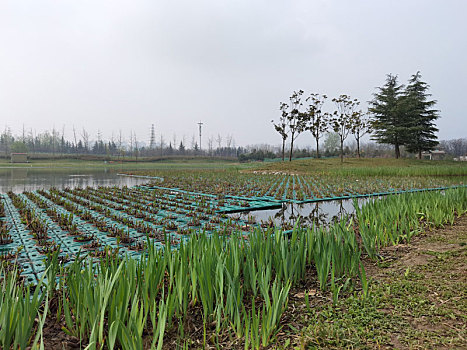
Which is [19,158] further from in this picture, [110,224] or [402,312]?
[402,312]

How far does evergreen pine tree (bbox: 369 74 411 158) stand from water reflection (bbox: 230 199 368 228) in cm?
2762

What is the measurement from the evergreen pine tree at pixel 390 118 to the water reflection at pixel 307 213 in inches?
1088

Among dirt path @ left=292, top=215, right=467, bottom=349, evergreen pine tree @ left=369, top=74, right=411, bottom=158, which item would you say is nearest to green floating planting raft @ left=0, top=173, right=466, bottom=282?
dirt path @ left=292, top=215, right=467, bottom=349

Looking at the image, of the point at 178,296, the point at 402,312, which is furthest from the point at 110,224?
the point at 402,312

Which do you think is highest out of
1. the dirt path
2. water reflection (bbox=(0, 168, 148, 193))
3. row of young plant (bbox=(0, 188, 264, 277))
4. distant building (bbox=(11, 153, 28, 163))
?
distant building (bbox=(11, 153, 28, 163))

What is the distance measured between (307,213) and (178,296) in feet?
16.4

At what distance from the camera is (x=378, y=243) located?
318cm

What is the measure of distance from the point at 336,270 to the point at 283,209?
4.49m

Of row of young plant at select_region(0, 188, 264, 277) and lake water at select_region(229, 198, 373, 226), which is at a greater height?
row of young plant at select_region(0, 188, 264, 277)

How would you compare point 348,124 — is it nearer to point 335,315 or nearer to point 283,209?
point 283,209

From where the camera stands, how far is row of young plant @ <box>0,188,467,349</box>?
1446 millimetres

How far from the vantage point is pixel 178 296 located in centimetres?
185

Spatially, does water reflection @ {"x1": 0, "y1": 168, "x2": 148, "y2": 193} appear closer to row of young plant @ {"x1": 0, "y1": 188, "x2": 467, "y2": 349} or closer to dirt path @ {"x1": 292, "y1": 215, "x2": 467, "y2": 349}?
row of young plant @ {"x1": 0, "y1": 188, "x2": 467, "y2": 349}

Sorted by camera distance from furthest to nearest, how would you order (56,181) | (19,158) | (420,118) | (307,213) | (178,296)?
(19,158) → (420,118) → (56,181) → (307,213) → (178,296)
